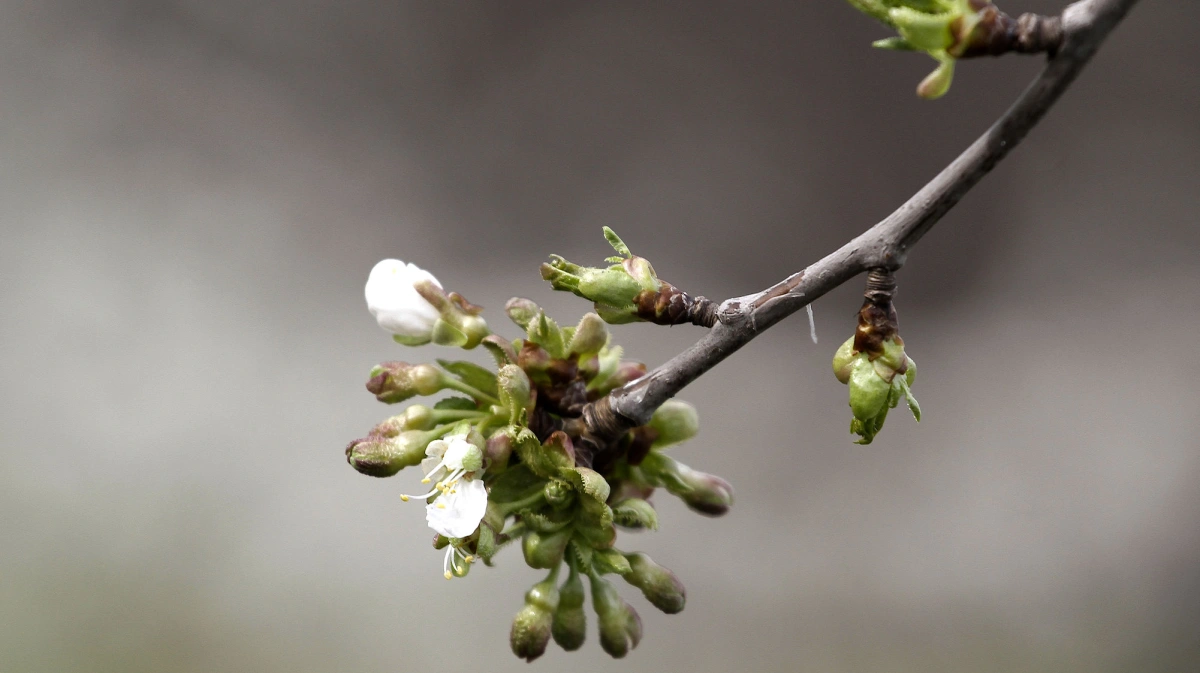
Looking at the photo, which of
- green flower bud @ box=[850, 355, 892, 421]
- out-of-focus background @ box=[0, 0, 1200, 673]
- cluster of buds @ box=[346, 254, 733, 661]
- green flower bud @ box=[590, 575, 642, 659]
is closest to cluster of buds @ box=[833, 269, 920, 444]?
green flower bud @ box=[850, 355, 892, 421]

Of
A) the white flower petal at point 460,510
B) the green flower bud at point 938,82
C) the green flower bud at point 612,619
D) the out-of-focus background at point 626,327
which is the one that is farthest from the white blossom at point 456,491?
the out-of-focus background at point 626,327

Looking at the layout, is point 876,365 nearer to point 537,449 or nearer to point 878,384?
point 878,384

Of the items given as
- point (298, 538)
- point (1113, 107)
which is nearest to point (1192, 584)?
point (1113, 107)

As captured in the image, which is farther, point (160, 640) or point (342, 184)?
point (342, 184)

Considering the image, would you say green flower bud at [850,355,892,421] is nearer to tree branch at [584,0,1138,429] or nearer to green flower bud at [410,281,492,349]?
tree branch at [584,0,1138,429]

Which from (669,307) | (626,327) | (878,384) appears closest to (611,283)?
(669,307)

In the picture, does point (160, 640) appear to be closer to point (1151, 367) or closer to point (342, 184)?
point (342, 184)

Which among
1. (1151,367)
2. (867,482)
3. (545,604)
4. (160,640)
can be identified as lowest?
(545,604)
